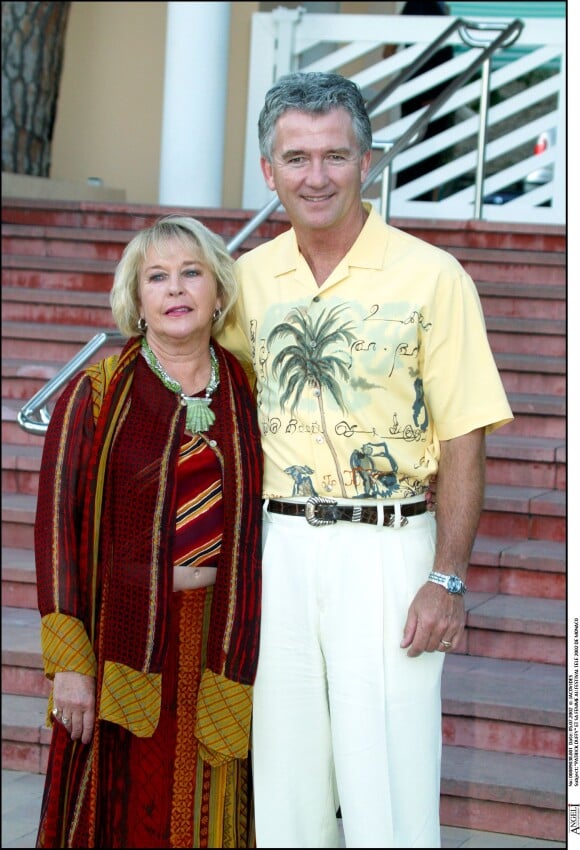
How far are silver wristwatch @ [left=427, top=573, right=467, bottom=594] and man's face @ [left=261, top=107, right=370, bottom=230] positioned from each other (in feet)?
2.53

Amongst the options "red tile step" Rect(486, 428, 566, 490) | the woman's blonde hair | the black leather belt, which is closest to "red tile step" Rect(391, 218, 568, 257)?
"red tile step" Rect(486, 428, 566, 490)

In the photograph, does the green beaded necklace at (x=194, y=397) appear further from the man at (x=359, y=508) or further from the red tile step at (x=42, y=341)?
the red tile step at (x=42, y=341)

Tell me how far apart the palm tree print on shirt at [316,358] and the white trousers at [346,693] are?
171mm

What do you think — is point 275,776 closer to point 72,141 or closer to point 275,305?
point 275,305

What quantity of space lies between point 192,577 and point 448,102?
5964 mm

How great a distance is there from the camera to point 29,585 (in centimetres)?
515

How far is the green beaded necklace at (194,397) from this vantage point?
2.90 meters

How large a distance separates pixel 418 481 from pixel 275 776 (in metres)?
0.70

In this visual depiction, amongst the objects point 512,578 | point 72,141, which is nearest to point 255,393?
point 512,578

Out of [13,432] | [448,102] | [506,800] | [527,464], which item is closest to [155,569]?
[506,800]

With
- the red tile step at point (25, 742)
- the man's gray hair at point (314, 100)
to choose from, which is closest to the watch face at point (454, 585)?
the man's gray hair at point (314, 100)

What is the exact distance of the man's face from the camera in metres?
2.69

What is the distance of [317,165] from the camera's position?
2693 millimetres

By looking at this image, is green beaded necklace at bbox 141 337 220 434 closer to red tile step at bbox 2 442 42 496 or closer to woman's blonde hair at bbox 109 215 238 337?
woman's blonde hair at bbox 109 215 238 337
